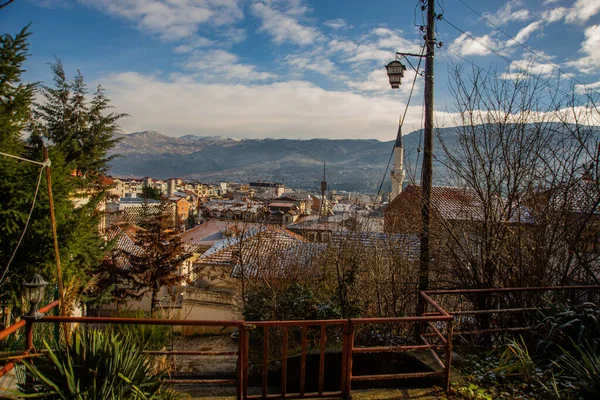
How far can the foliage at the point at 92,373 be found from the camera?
3012mm

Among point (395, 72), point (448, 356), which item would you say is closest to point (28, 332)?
point (448, 356)

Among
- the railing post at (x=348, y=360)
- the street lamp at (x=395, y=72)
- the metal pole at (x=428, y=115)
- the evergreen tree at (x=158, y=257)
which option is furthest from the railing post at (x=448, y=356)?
the evergreen tree at (x=158, y=257)

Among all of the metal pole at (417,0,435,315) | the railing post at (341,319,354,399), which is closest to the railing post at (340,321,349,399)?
the railing post at (341,319,354,399)

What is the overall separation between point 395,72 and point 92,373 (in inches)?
260

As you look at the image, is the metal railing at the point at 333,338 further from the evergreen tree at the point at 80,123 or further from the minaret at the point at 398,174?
the evergreen tree at the point at 80,123

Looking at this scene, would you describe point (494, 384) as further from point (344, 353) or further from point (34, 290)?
point (34, 290)

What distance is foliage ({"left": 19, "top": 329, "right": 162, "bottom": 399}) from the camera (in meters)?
3.01

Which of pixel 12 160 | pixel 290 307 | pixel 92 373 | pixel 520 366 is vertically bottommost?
pixel 290 307

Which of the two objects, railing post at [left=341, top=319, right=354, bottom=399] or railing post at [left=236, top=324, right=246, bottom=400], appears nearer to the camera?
railing post at [left=236, top=324, right=246, bottom=400]

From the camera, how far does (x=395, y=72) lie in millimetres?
Answer: 7176

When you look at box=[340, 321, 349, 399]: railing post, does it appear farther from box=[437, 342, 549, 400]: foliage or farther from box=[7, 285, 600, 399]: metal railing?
box=[437, 342, 549, 400]: foliage

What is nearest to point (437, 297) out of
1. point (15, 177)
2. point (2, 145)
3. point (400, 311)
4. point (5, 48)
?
point (400, 311)

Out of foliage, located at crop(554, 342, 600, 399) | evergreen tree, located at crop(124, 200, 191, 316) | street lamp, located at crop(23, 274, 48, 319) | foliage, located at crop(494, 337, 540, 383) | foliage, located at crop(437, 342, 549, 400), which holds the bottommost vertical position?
evergreen tree, located at crop(124, 200, 191, 316)

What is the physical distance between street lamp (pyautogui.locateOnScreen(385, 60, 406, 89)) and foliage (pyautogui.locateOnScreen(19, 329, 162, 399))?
621 centimetres
